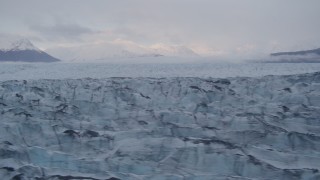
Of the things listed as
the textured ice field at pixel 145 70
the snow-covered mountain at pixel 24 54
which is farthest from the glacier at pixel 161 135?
the snow-covered mountain at pixel 24 54

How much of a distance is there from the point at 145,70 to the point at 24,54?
93.0 ft

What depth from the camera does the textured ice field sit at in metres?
17.6

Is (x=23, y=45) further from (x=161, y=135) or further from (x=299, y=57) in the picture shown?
(x=161, y=135)

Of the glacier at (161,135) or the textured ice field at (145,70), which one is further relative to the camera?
A: the textured ice field at (145,70)

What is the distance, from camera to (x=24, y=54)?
4406 centimetres

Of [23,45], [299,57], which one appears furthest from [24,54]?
[299,57]

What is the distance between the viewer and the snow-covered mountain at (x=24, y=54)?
134 ft

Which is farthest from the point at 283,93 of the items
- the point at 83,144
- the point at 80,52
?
the point at 80,52

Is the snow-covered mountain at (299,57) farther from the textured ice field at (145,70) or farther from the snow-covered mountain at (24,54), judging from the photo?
the snow-covered mountain at (24,54)

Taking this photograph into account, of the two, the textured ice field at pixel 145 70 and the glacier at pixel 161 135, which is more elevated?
the textured ice field at pixel 145 70

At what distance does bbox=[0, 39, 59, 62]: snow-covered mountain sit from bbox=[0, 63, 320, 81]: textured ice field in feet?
69.9

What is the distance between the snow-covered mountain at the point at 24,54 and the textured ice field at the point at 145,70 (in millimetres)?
21304

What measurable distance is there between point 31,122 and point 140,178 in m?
3.29

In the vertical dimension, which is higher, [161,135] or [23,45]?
[23,45]
